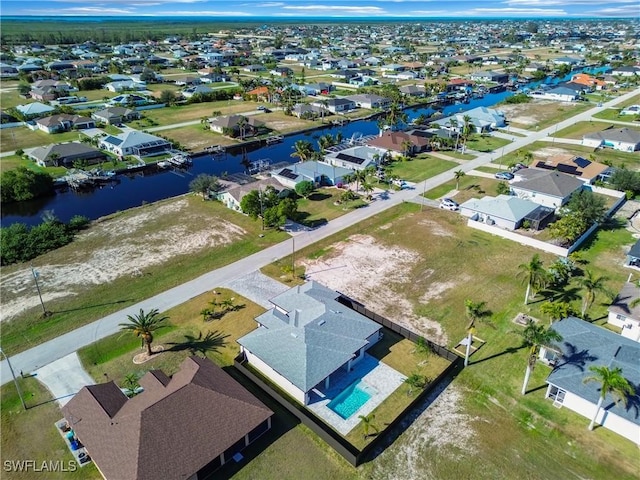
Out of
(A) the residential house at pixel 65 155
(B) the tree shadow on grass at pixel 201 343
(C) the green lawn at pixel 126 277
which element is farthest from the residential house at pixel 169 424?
(A) the residential house at pixel 65 155

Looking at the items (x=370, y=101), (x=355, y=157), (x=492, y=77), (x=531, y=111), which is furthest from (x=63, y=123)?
(x=492, y=77)

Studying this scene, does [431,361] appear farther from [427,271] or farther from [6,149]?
[6,149]

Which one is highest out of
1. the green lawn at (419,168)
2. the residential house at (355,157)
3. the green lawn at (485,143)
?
the residential house at (355,157)

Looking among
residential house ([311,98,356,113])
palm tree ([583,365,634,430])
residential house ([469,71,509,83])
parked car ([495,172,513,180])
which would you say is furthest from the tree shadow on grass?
residential house ([469,71,509,83])

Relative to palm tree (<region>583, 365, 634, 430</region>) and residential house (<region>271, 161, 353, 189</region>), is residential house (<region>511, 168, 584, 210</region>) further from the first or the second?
palm tree (<region>583, 365, 634, 430</region>)

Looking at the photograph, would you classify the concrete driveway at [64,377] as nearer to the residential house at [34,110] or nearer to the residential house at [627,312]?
the residential house at [627,312]

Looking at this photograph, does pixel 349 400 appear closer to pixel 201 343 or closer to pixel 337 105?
pixel 201 343
